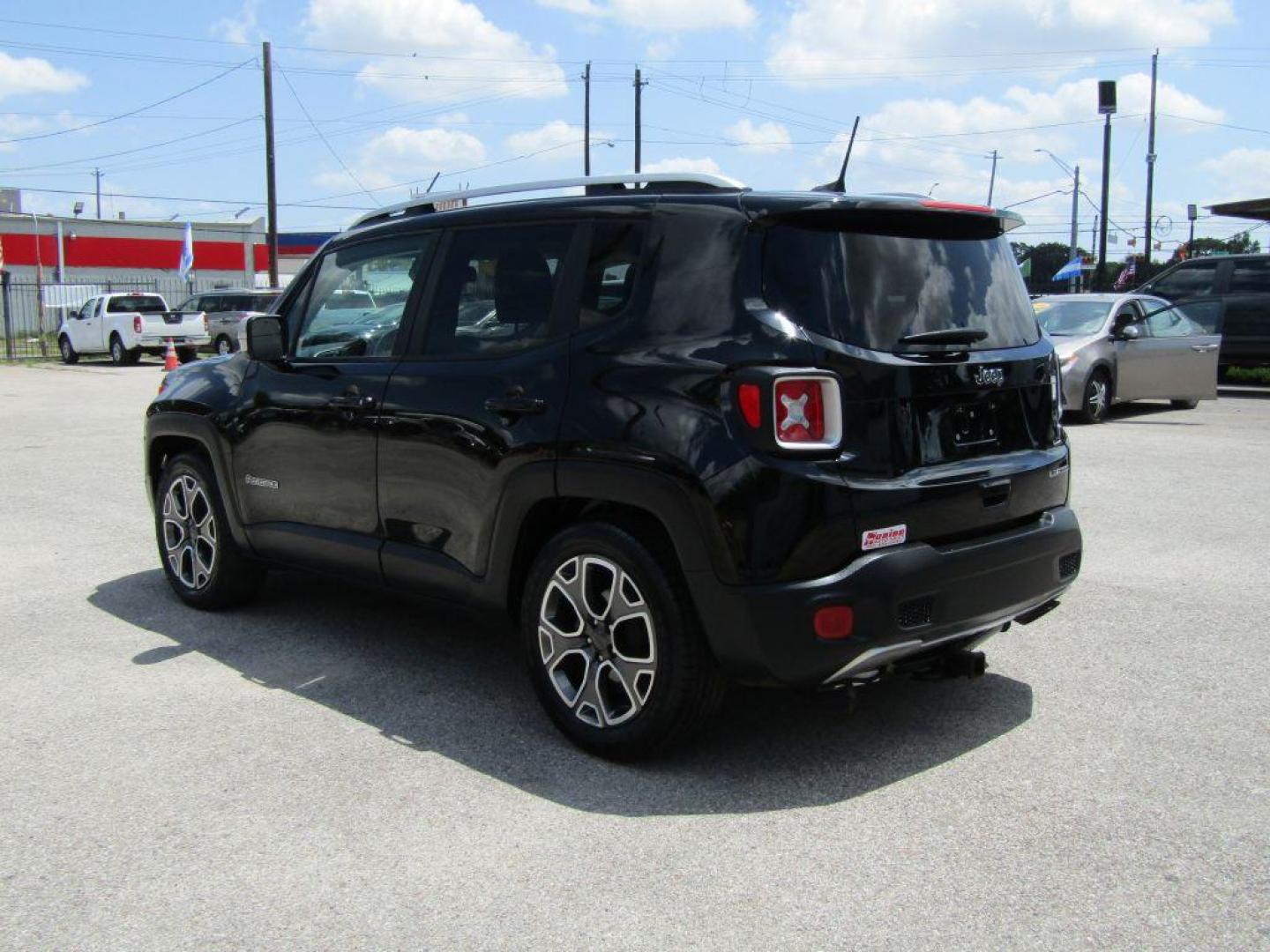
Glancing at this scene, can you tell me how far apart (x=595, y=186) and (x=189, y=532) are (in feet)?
9.92

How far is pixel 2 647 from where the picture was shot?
580 centimetres

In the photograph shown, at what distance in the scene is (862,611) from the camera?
3826 millimetres

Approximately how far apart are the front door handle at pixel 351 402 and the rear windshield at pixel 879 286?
6.20 ft

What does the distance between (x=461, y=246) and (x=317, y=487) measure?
1.26 m

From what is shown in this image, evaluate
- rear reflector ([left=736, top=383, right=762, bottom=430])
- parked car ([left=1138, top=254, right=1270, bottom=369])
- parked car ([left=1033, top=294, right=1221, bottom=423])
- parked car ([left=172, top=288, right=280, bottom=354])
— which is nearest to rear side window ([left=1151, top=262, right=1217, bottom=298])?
parked car ([left=1138, top=254, right=1270, bottom=369])

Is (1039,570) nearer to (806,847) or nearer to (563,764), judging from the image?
(806,847)

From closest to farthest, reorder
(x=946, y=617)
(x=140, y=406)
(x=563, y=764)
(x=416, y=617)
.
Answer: (x=946, y=617) < (x=563, y=764) < (x=416, y=617) < (x=140, y=406)

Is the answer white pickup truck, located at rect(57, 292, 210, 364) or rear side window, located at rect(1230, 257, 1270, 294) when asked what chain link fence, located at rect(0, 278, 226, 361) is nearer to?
white pickup truck, located at rect(57, 292, 210, 364)

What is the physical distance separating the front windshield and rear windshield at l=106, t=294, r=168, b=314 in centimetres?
2257

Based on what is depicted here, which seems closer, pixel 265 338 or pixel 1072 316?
pixel 265 338

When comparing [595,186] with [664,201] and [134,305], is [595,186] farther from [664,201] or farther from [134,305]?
[134,305]

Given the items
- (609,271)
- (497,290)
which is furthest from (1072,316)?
(609,271)

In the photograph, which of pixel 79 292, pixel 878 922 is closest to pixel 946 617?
pixel 878 922

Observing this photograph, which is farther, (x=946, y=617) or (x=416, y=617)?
(x=416, y=617)
